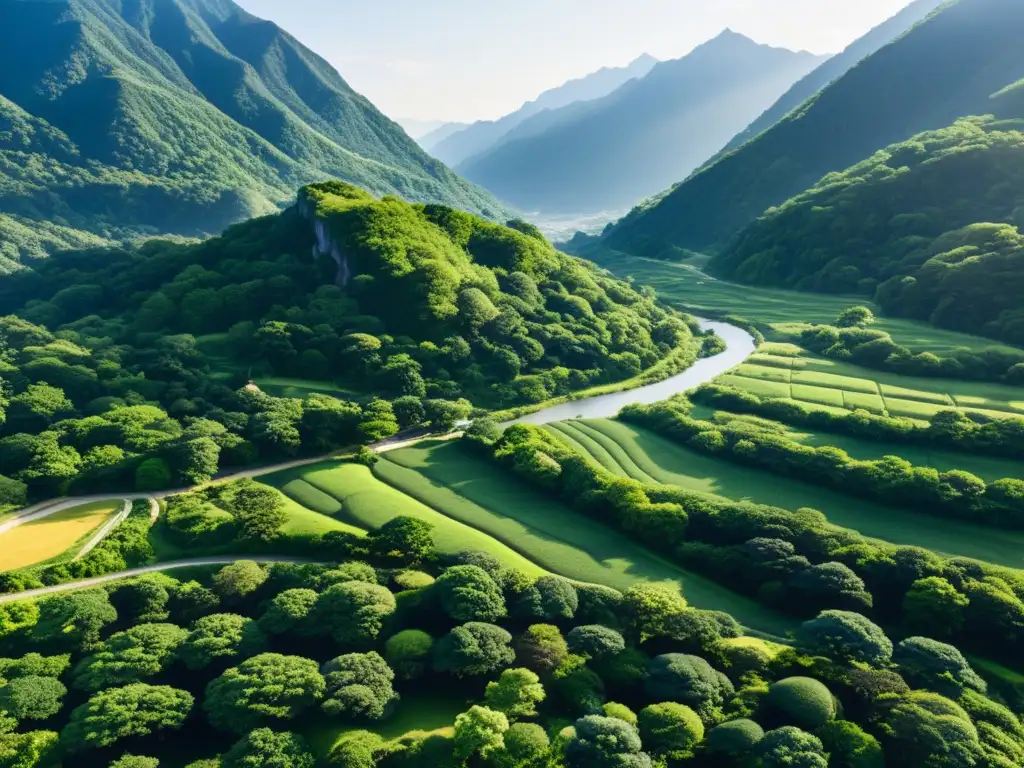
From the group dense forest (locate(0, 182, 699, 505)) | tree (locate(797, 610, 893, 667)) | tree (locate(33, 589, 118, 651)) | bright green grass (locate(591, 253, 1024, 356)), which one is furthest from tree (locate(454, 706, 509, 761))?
bright green grass (locate(591, 253, 1024, 356))

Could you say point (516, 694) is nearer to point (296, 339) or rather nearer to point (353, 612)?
point (353, 612)

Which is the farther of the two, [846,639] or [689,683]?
[846,639]

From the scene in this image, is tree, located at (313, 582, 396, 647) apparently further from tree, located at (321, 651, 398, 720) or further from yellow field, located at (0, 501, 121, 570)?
yellow field, located at (0, 501, 121, 570)

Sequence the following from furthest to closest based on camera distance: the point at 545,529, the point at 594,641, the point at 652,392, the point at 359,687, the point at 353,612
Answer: the point at 652,392 → the point at 545,529 → the point at 353,612 → the point at 594,641 → the point at 359,687

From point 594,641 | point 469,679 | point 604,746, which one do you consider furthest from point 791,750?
point 469,679

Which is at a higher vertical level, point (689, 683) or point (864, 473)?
point (864, 473)

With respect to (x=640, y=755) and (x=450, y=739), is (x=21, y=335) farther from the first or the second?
(x=640, y=755)
